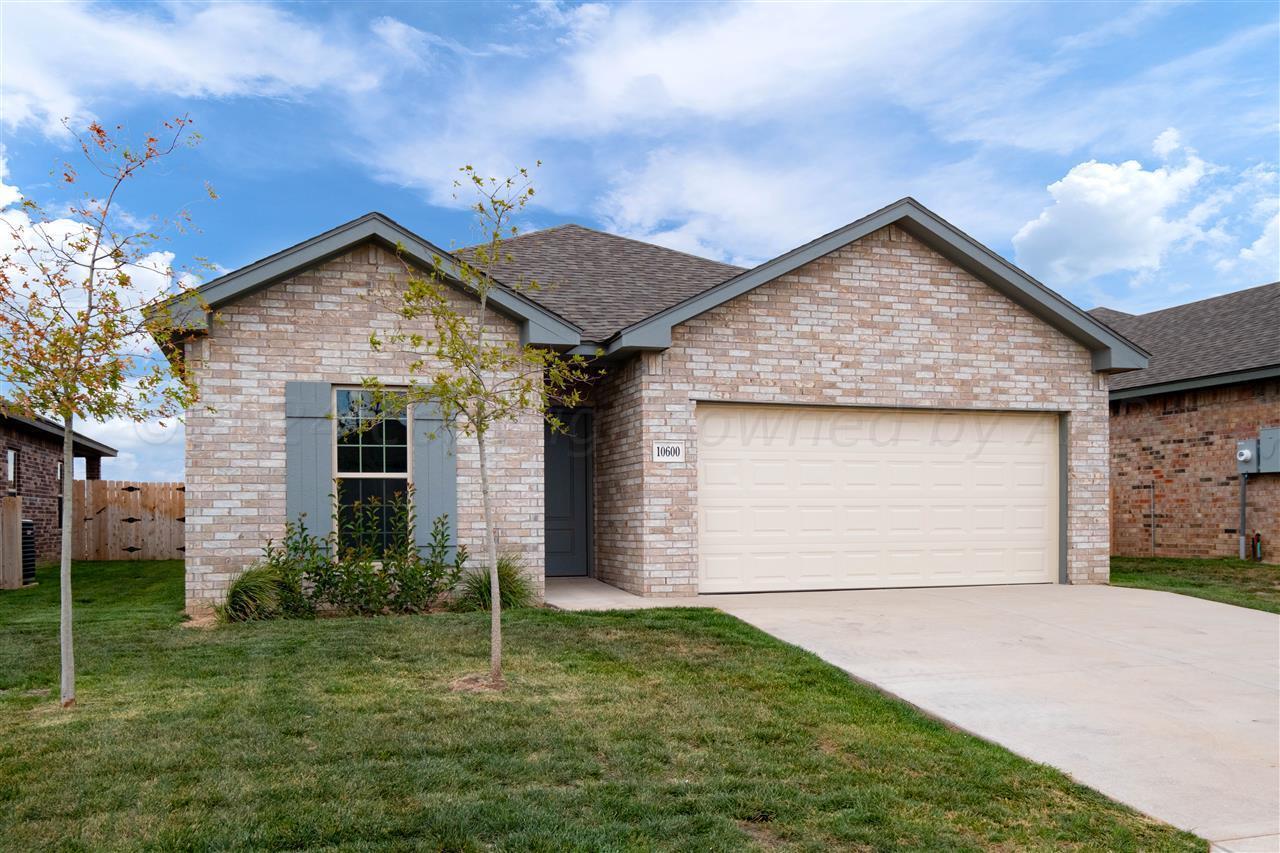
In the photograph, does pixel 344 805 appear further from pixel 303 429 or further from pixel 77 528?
pixel 77 528

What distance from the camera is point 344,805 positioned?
457cm

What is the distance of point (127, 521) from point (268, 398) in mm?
13132

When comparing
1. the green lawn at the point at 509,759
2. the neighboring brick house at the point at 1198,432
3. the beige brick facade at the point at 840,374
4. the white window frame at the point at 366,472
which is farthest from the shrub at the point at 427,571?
the neighboring brick house at the point at 1198,432

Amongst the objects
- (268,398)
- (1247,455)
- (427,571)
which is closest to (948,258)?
(427,571)

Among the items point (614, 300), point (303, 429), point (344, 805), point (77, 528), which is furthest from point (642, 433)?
point (77, 528)

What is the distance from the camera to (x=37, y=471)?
21656 millimetres

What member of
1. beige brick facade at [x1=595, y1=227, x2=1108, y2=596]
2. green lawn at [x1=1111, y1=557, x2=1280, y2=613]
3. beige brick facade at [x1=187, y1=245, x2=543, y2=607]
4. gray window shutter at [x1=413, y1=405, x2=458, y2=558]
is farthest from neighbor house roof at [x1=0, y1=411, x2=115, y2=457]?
green lawn at [x1=1111, y1=557, x2=1280, y2=613]

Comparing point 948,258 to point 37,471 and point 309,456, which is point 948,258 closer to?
point 309,456

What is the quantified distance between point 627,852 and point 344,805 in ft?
4.83

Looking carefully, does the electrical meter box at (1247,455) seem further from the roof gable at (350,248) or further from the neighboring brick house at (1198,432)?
the roof gable at (350,248)

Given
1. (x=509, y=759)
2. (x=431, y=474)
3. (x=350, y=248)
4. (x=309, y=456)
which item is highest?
(x=350, y=248)

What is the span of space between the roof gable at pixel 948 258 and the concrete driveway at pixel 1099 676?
130 inches

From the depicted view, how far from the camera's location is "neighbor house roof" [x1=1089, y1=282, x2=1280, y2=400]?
56.1 feet

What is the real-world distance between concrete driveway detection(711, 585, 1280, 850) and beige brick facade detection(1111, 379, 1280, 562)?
680cm
